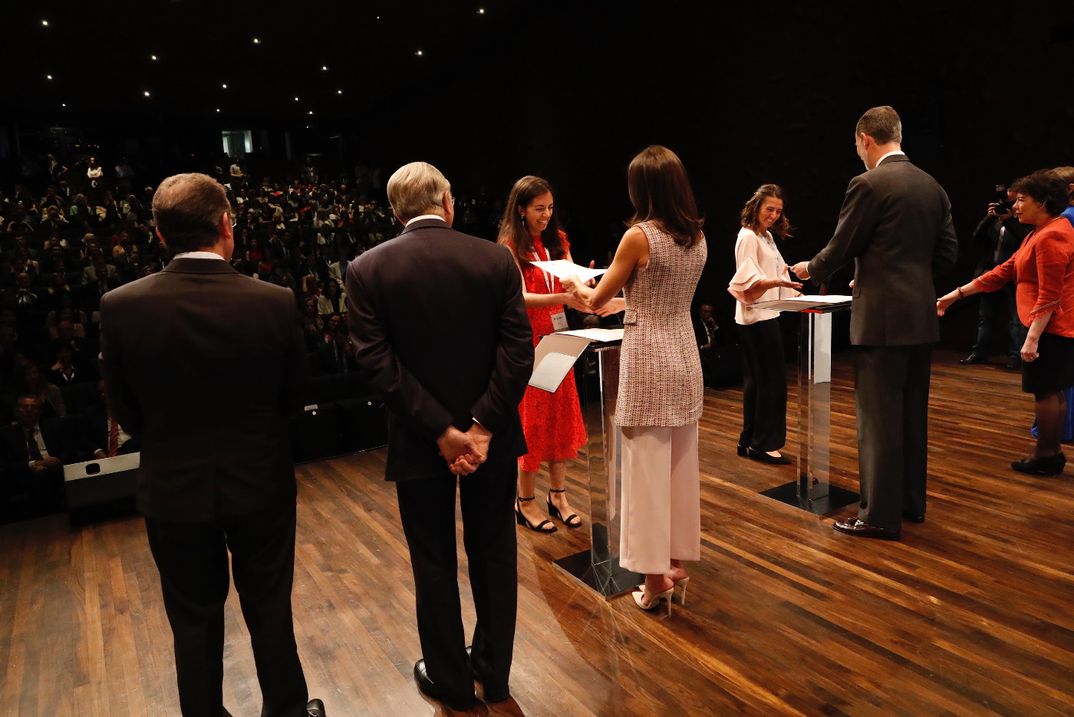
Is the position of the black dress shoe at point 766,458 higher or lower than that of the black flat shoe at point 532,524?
higher

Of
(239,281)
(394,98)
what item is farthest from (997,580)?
(394,98)

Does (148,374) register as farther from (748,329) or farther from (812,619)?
(748,329)

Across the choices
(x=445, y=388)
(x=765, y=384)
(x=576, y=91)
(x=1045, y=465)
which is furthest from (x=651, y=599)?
(x=576, y=91)

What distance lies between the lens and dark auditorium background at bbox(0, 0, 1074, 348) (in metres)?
6.36

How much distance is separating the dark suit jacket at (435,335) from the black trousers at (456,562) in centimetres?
8

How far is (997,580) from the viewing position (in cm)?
251

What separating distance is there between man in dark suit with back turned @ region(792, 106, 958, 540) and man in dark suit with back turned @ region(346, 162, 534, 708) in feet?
4.79

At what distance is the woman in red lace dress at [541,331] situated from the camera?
9.25ft

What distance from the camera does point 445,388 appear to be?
174 centimetres

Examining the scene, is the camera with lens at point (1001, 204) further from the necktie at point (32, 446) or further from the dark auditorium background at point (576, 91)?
the necktie at point (32, 446)

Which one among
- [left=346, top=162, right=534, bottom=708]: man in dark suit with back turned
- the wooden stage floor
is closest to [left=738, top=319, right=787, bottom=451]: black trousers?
the wooden stage floor

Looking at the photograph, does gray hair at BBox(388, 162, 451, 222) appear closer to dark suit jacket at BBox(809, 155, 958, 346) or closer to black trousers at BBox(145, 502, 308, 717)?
black trousers at BBox(145, 502, 308, 717)

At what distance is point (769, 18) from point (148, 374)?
6.30 meters

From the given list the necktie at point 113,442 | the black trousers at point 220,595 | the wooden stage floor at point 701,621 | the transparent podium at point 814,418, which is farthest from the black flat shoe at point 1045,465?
the necktie at point 113,442
